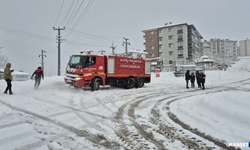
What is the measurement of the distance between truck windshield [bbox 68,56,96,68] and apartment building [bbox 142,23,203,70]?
4029 centimetres

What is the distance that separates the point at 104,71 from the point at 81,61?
198 centimetres

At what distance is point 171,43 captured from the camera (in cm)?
5066

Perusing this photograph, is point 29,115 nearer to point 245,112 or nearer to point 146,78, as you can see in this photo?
point 245,112

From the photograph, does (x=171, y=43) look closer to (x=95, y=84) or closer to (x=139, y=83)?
(x=139, y=83)

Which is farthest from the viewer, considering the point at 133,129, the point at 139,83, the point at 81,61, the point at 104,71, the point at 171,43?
the point at 171,43

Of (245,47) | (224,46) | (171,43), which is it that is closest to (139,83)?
(171,43)

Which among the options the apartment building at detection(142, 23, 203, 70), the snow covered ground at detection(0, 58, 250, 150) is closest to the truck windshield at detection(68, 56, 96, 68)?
the snow covered ground at detection(0, 58, 250, 150)

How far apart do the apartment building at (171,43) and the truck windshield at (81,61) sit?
40289mm

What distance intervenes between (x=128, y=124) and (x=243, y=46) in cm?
15073

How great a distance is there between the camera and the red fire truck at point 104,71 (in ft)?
35.0

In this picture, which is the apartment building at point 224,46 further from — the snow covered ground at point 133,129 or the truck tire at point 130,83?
the snow covered ground at point 133,129

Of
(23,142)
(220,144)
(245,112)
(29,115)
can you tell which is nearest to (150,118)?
(220,144)

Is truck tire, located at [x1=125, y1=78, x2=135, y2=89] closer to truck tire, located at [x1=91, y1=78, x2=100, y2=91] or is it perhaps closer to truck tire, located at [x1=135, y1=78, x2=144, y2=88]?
truck tire, located at [x1=135, y1=78, x2=144, y2=88]

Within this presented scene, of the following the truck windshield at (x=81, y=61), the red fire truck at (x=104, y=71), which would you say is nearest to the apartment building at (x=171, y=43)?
the red fire truck at (x=104, y=71)
